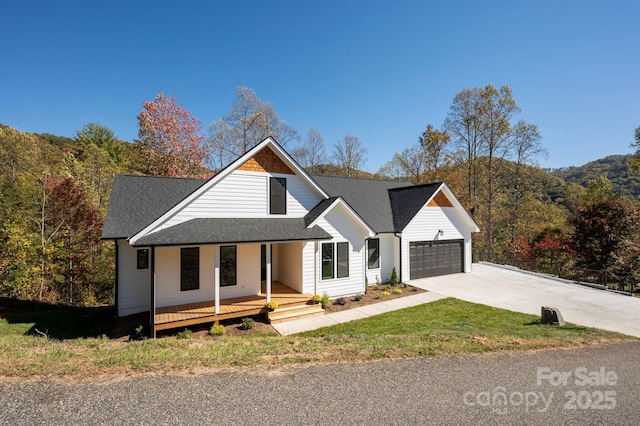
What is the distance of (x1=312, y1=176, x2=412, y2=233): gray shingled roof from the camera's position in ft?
56.7

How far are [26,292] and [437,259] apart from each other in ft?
73.3

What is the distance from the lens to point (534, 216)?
3019cm

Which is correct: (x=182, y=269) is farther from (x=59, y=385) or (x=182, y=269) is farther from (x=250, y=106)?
(x=250, y=106)

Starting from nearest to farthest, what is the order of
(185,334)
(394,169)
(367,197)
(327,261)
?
1. (185,334)
2. (327,261)
3. (367,197)
4. (394,169)

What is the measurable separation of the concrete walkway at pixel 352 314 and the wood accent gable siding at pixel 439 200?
5.91 metres

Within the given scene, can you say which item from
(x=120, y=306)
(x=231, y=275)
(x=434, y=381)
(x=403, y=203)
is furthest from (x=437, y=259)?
(x=120, y=306)

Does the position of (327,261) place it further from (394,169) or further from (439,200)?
(394,169)

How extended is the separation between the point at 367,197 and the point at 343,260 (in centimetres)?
613

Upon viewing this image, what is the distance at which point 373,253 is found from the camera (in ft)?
54.2

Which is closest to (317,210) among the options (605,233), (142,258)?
(142,258)

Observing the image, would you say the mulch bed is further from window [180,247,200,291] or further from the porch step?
window [180,247,200,291]

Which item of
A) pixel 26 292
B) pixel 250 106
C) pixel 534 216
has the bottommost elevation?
pixel 26 292

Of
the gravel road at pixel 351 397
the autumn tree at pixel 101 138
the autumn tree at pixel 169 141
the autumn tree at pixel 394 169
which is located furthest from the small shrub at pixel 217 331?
the autumn tree at pixel 101 138

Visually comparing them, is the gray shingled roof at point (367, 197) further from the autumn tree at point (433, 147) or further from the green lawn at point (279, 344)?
the autumn tree at point (433, 147)
